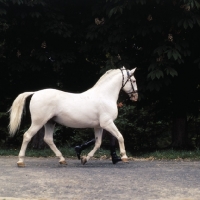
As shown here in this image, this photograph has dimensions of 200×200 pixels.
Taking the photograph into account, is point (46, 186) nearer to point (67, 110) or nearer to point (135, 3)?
point (67, 110)

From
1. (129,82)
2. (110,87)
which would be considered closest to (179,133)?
(129,82)

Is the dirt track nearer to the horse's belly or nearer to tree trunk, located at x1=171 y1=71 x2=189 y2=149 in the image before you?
the horse's belly

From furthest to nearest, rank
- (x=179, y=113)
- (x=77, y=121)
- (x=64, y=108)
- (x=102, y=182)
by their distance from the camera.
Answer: (x=179, y=113)
(x=77, y=121)
(x=64, y=108)
(x=102, y=182)

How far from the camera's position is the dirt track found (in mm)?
8234

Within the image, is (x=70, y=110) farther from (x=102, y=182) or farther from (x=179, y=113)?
(x=179, y=113)

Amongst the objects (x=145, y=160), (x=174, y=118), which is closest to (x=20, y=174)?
Result: (x=145, y=160)

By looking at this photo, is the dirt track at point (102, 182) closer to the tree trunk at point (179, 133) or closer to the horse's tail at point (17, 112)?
the horse's tail at point (17, 112)

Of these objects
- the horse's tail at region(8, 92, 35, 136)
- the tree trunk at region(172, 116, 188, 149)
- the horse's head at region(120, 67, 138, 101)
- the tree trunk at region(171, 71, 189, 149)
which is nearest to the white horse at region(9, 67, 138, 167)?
the horse's tail at region(8, 92, 35, 136)

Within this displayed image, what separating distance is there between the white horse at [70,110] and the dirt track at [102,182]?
757 mm

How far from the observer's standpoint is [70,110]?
12445 millimetres

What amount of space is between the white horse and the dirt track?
76cm

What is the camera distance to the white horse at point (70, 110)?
40.4 ft

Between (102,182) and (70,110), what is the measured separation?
3261 mm

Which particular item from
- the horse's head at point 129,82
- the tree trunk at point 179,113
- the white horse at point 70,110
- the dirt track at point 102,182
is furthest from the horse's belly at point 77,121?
the tree trunk at point 179,113
